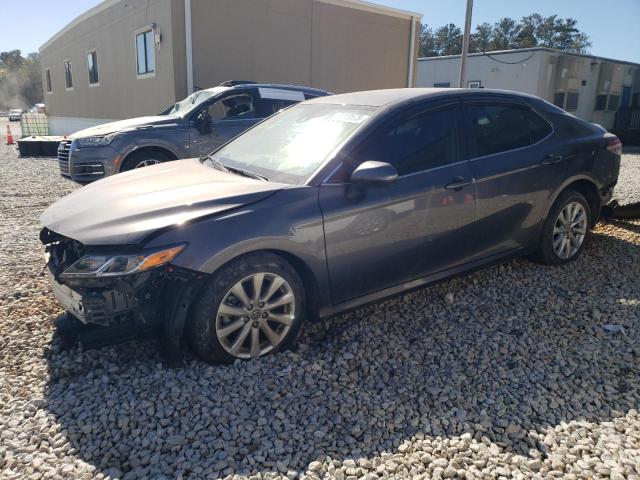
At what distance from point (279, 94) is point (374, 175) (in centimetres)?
535

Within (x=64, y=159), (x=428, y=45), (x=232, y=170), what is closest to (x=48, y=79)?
(x=64, y=159)

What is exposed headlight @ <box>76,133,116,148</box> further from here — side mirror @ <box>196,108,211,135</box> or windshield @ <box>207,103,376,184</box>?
windshield @ <box>207,103,376,184</box>

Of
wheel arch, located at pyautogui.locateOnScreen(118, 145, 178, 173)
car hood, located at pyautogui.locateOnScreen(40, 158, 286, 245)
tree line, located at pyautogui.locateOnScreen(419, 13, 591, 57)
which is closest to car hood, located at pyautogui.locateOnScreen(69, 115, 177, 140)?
wheel arch, located at pyautogui.locateOnScreen(118, 145, 178, 173)

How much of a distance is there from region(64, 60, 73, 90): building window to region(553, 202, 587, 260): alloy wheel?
23172 millimetres

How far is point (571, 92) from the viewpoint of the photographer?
79.7 feet

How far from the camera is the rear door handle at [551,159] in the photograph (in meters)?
4.29

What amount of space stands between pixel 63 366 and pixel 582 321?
3.57 m

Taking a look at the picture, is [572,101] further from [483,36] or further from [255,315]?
[483,36]

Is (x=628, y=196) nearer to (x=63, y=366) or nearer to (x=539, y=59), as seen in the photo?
(x=63, y=366)

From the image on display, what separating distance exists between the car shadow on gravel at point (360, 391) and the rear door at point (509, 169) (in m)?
0.61

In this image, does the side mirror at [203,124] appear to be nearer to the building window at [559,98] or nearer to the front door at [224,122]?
the front door at [224,122]

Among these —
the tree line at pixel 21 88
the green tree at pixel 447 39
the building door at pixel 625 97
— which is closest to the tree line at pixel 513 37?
the green tree at pixel 447 39

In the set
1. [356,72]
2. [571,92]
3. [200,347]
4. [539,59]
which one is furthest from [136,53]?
[571,92]

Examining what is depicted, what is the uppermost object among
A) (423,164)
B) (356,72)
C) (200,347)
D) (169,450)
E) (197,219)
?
(356,72)
